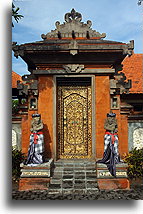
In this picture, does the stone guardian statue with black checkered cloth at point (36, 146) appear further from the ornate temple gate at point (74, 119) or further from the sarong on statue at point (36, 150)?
the ornate temple gate at point (74, 119)

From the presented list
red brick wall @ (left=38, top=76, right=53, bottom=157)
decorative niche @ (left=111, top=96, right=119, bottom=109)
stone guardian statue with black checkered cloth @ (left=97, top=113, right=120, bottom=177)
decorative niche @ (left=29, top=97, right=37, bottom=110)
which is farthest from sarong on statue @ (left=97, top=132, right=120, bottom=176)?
decorative niche @ (left=29, top=97, right=37, bottom=110)

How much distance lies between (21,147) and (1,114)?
193cm

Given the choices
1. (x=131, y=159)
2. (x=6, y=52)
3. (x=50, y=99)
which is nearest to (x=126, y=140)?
(x=131, y=159)

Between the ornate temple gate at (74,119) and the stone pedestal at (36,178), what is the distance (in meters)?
1.13

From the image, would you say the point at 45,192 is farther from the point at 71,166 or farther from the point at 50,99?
the point at 50,99

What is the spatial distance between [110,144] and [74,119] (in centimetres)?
164

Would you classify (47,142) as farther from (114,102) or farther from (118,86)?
(118,86)

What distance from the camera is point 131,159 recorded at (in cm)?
650

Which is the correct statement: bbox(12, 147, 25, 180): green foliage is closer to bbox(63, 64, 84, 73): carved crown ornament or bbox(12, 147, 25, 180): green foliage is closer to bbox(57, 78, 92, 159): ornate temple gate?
bbox(57, 78, 92, 159): ornate temple gate

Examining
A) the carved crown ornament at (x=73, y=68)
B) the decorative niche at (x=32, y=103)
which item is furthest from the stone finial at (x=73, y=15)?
the decorative niche at (x=32, y=103)

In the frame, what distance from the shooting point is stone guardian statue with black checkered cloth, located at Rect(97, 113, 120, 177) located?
18.7 feet

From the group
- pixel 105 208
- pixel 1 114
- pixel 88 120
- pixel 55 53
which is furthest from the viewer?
pixel 88 120

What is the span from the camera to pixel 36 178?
5680 mm

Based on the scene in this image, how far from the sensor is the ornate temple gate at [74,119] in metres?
6.76
